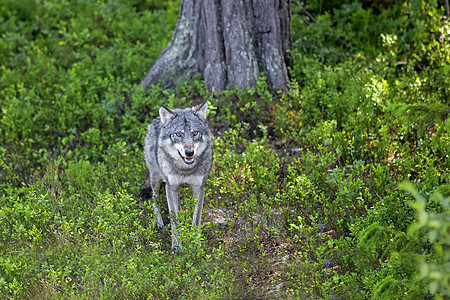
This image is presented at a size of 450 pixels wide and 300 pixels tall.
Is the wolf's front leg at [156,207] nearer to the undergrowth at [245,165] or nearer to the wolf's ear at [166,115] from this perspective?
the undergrowth at [245,165]

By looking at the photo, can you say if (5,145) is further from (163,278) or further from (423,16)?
(423,16)

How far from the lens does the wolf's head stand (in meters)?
6.07

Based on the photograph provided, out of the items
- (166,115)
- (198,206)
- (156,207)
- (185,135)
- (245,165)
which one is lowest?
(156,207)

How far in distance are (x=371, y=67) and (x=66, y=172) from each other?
599 cm

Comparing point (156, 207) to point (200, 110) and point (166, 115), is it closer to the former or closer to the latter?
point (166, 115)

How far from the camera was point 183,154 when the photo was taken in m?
6.02

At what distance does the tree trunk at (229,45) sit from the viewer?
28.8ft

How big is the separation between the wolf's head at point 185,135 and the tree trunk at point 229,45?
2539mm

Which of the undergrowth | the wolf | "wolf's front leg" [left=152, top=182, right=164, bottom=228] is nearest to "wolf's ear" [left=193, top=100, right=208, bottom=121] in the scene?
the wolf

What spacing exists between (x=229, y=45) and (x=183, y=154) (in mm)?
3528

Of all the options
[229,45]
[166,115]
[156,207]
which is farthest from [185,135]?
[229,45]

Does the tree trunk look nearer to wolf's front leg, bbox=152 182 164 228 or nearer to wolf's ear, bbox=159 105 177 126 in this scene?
wolf's ear, bbox=159 105 177 126

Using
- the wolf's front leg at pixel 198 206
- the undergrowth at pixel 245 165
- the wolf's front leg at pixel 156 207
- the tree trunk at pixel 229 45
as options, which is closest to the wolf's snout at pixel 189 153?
the wolf's front leg at pixel 198 206

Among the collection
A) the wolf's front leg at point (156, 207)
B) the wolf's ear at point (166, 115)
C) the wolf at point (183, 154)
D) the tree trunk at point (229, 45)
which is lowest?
the wolf's front leg at point (156, 207)
